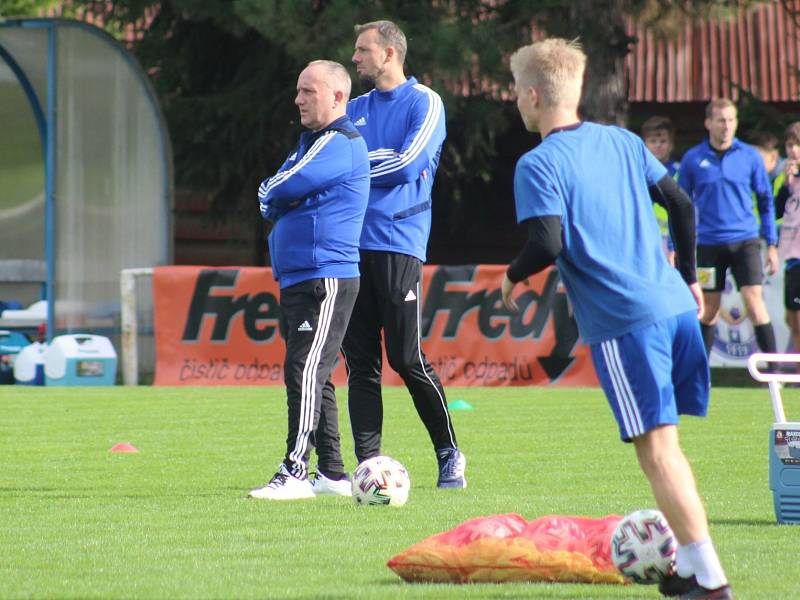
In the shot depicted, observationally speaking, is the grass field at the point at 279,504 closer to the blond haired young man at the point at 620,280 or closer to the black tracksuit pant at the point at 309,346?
the black tracksuit pant at the point at 309,346

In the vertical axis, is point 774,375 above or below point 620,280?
below

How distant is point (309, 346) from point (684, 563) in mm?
3167

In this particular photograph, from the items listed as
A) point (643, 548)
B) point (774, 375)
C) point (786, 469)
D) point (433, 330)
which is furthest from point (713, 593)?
point (433, 330)

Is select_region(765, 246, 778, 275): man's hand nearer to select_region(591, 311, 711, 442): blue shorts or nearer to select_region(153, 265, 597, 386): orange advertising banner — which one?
select_region(153, 265, 597, 386): orange advertising banner

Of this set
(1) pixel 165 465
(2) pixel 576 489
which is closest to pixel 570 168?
(2) pixel 576 489

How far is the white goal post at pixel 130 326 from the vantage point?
1698 cm

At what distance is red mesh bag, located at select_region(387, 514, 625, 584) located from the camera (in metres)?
5.28

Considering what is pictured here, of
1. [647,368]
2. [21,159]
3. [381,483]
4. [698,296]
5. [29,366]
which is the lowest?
[29,366]

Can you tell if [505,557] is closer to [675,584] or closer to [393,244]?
[675,584]

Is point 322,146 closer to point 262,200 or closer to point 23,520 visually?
point 262,200

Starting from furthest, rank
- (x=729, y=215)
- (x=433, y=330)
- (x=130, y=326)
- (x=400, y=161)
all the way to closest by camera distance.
Answer: (x=130, y=326)
(x=433, y=330)
(x=729, y=215)
(x=400, y=161)

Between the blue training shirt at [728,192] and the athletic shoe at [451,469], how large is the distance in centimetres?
618

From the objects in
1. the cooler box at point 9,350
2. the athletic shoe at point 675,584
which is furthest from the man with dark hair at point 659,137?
the athletic shoe at point 675,584

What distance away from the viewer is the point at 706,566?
187 inches
